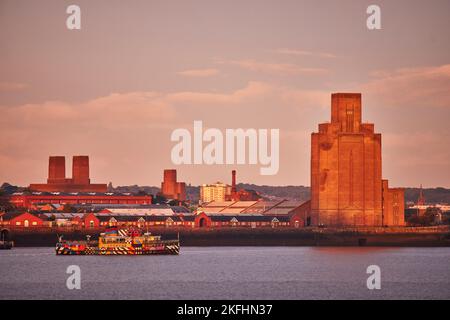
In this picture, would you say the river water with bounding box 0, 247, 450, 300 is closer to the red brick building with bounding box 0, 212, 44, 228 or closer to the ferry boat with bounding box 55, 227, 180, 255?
the ferry boat with bounding box 55, 227, 180, 255

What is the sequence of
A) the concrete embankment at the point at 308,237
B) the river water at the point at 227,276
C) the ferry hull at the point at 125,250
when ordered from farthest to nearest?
the concrete embankment at the point at 308,237 → the ferry hull at the point at 125,250 → the river water at the point at 227,276

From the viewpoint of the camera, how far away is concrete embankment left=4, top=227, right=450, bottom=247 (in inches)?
7205

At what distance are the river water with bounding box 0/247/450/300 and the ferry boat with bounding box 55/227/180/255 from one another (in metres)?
1.91

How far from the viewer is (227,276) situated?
11181cm

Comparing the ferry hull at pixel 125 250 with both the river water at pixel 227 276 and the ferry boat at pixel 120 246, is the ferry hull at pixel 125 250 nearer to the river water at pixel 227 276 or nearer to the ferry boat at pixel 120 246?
the ferry boat at pixel 120 246

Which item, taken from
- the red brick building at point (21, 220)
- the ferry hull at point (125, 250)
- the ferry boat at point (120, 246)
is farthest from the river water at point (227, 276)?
the red brick building at point (21, 220)

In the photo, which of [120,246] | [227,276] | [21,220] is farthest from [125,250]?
Answer: [21,220]

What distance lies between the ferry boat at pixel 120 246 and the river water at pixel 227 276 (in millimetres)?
1910

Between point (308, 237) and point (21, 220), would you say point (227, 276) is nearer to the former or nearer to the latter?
point (308, 237)

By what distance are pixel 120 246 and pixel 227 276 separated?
3135cm

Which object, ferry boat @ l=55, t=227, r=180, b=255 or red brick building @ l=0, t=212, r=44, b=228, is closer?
ferry boat @ l=55, t=227, r=180, b=255

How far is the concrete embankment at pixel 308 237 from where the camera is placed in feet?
600

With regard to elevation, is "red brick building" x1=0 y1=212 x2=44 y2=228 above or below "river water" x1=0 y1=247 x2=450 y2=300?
above

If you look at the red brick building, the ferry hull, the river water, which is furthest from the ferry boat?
the red brick building
